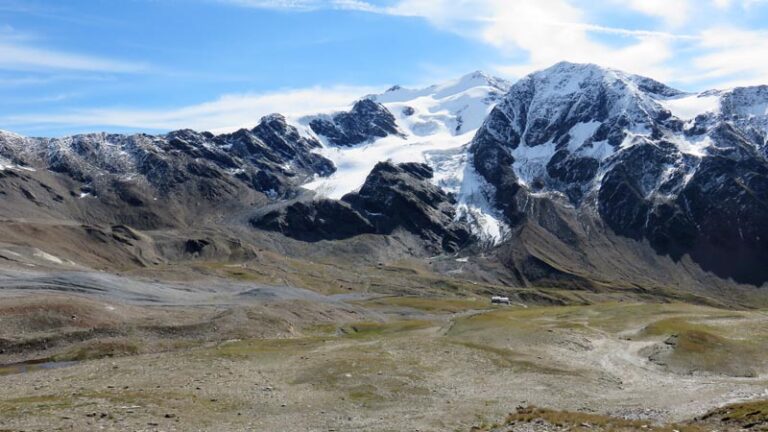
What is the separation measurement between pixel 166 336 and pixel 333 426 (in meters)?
54.5

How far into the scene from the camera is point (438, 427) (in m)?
44.0

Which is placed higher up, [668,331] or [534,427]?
[534,427]

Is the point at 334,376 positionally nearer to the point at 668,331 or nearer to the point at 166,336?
the point at 166,336

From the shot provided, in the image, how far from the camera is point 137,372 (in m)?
61.6

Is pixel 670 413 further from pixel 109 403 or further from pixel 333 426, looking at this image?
pixel 109 403

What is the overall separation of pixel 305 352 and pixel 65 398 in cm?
3106

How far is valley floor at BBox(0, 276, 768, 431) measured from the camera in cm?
4631

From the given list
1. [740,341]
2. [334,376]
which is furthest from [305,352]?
[740,341]

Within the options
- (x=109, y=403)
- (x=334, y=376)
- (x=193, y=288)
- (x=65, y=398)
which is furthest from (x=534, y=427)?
(x=193, y=288)

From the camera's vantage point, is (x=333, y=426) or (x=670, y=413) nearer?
(x=333, y=426)

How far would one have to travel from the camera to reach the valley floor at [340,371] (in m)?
46.3

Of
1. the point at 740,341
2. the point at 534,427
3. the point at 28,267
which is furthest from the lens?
the point at 28,267

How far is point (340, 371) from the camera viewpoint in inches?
2429

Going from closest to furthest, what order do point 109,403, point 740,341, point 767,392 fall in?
point 109,403, point 767,392, point 740,341
